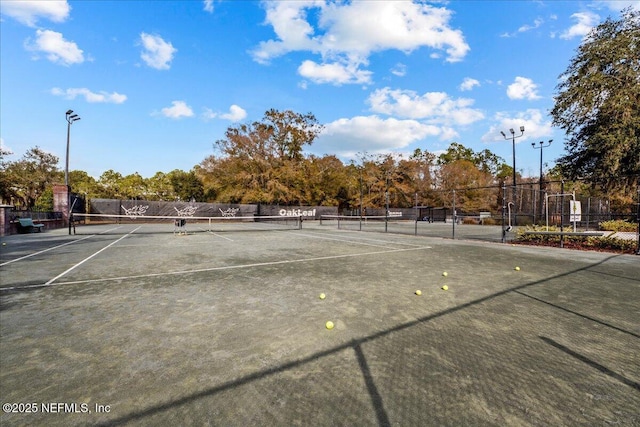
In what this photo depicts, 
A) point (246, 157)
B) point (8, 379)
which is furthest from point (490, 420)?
point (246, 157)

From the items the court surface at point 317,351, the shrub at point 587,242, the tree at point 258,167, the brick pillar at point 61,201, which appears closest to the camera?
the court surface at point 317,351

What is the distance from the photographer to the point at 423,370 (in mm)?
2773

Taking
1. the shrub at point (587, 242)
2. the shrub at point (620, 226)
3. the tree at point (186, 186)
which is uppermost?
the tree at point (186, 186)

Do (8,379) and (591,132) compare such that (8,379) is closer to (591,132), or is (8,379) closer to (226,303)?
(226,303)

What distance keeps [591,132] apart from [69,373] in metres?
23.5

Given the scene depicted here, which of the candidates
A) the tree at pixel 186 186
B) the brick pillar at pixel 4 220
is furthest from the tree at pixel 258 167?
the brick pillar at pixel 4 220

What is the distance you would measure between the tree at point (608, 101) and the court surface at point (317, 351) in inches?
525

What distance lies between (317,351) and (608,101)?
67.5 feet

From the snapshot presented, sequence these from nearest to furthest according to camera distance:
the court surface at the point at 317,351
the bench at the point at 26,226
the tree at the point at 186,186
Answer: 1. the court surface at the point at 317,351
2. the bench at the point at 26,226
3. the tree at the point at 186,186

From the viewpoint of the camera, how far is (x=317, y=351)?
10.3 feet

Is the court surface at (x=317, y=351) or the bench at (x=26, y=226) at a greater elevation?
the bench at (x=26, y=226)

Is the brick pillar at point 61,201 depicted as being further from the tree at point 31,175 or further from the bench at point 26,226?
the tree at point 31,175

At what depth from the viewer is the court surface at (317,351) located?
2.22 m

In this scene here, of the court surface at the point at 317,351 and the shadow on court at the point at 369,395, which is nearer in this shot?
the shadow on court at the point at 369,395
